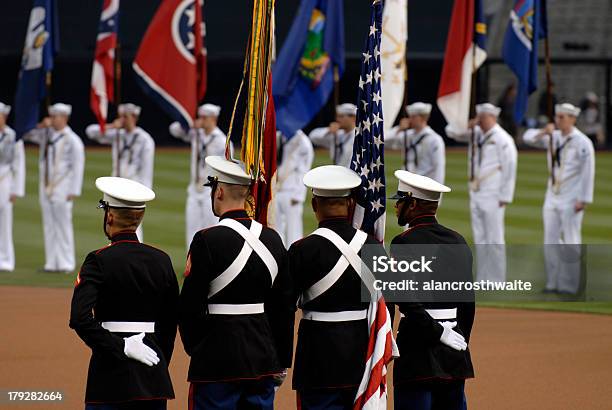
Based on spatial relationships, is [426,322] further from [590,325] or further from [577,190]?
[577,190]

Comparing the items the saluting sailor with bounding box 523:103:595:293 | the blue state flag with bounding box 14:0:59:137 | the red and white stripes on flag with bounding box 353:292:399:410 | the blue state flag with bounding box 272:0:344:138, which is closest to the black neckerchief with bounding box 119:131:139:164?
the blue state flag with bounding box 14:0:59:137

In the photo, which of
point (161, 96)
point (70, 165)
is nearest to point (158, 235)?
point (70, 165)

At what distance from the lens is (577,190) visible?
13531 mm

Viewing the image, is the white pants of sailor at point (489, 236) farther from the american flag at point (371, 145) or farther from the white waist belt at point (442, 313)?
the white waist belt at point (442, 313)

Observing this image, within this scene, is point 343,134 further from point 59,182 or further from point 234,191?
point 234,191

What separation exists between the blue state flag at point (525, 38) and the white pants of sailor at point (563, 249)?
43.8 inches

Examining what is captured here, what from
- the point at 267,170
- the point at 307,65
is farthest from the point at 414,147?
the point at 267,170

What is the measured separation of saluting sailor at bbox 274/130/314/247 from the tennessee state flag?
8.43 feet

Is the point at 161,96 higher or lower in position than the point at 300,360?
higher

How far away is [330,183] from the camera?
598 cm

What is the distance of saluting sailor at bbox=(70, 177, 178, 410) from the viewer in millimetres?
5500

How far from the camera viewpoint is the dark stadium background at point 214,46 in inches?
1118

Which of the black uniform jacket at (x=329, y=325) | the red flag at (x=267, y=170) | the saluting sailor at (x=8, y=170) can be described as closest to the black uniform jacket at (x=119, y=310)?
the black uniform jacket at (x=329, y=325)

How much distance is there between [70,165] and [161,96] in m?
3.00
